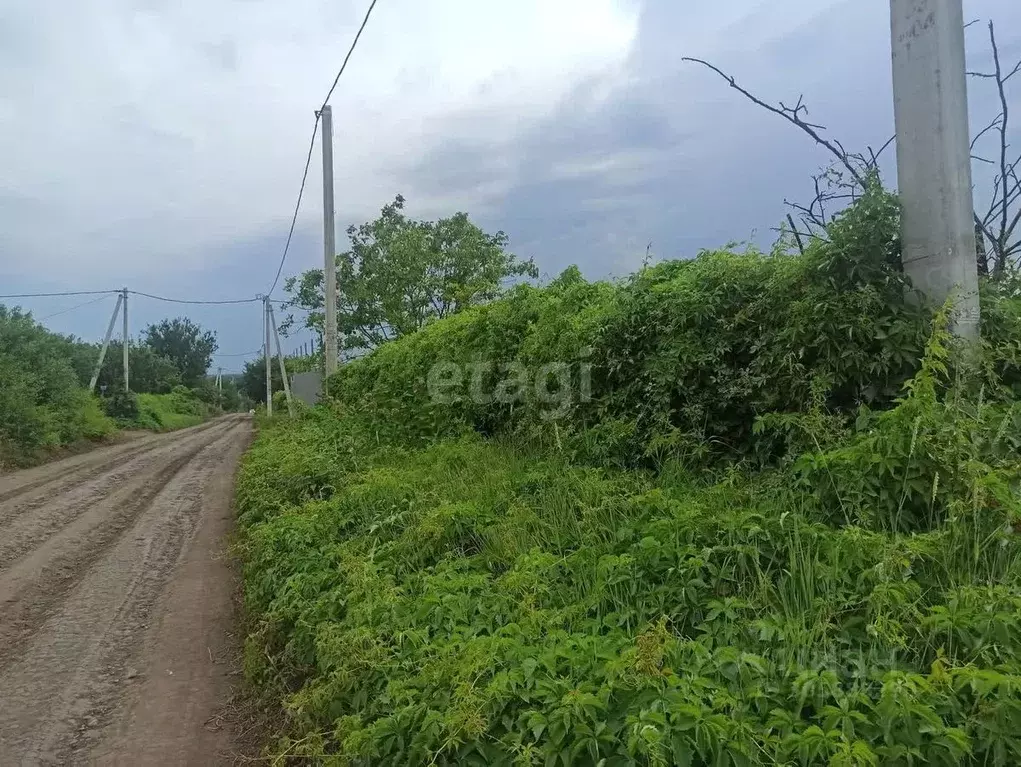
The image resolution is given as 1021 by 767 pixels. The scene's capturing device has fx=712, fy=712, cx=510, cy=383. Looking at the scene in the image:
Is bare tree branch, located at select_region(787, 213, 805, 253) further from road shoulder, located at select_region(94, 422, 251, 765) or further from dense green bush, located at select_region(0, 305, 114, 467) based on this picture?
dense green bush, located at select_region(0, 305, 114, 467)

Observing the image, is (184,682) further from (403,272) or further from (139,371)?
(139,371)

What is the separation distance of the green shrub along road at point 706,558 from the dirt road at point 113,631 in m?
0.43

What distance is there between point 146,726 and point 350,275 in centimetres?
2186

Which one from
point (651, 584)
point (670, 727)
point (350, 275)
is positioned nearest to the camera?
point (670, 727)

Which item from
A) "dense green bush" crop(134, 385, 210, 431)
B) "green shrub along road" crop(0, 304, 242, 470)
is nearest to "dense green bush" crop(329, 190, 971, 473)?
"green shrub along road" crop(0, 304, 242, 470)

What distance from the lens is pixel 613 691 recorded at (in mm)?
2344

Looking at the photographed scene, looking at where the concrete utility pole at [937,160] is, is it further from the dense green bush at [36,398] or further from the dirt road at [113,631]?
the dense green bush at [36,398]

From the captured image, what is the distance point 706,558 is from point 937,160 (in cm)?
263

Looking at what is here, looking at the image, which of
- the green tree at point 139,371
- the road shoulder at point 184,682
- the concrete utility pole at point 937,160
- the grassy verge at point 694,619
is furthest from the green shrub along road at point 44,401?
the concrete utility pole at point 937,160

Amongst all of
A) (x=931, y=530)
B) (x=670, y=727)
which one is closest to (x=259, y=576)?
(x=670, y=727)

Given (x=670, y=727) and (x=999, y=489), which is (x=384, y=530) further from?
(x=999, y=489)

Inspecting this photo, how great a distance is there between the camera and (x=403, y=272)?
2245 centimetres

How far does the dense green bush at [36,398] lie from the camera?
653 inches

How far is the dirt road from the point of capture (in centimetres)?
353
